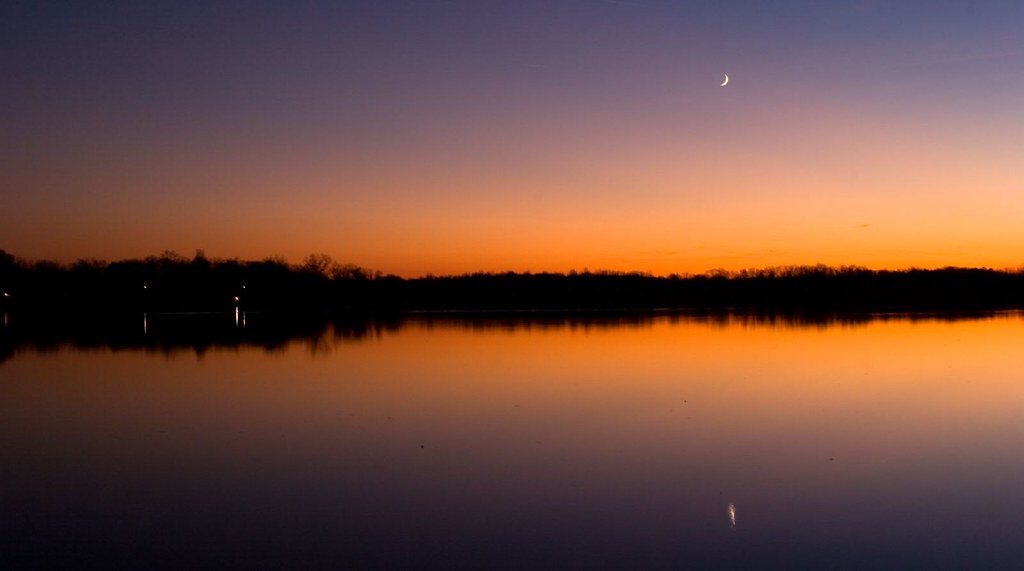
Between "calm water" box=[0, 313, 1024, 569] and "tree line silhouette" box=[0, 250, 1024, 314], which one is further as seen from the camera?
"tree line silhouette" box=[0, 250, 1024, 314]

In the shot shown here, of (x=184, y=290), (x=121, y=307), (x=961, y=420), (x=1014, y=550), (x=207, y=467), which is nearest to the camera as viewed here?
(x=1014, y=550)

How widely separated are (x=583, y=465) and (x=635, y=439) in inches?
64.7

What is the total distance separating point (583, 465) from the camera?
9242 mm

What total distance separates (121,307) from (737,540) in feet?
285

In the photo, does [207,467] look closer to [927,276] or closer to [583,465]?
[583,465]

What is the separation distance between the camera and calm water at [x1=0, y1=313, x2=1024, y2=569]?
648 centimetres

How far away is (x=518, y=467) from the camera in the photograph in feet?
30.1

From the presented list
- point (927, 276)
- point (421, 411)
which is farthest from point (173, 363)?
point (927, 276)

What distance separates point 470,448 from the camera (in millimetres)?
10227

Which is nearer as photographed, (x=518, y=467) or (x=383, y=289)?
(x=518, y=467)

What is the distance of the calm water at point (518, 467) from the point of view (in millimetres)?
6480

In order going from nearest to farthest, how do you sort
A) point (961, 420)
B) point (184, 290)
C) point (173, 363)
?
point (961, 420)
point (173, 363)
point (184, 290)

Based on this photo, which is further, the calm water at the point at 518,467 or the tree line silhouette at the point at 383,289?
the tree line silhouette at the point at 383,289

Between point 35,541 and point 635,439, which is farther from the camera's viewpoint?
point 635,439
